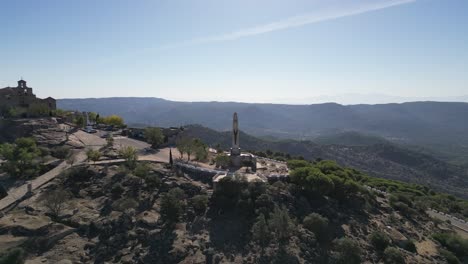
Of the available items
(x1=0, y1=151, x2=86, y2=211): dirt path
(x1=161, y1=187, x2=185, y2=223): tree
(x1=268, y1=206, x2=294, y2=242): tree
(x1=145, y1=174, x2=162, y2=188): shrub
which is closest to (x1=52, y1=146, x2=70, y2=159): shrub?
(x1=0, y1=151, x2=86, y2=211): dirt path

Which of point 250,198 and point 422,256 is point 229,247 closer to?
point 250,198

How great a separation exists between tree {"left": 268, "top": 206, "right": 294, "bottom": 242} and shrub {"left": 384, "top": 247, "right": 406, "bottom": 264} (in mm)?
8581

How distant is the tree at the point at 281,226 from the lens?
27.0m

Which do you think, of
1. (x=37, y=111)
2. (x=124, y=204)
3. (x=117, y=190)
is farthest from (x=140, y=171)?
(x=37, y=111)

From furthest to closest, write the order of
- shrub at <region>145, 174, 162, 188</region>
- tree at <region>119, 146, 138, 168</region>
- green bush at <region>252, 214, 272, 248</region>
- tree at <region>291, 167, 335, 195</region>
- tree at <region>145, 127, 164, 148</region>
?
tree at <region>145, 127, 164, 148</region>
tree at <region>119, 146, 138, 168</region>
tree at <region>291, 167, 335, 195</region>
shrub at <region>145, 174, 162, 188</region>
green bush at <region>252, 214, 272, 248</region>

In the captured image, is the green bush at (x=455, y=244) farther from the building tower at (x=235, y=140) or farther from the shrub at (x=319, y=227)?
the building tower at (x=235, y=140)

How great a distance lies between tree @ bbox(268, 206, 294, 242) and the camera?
88.5 ft

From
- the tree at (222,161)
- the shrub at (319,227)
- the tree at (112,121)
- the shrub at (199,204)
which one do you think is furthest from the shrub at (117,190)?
the tree at (112,121)

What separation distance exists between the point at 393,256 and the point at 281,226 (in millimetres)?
10222

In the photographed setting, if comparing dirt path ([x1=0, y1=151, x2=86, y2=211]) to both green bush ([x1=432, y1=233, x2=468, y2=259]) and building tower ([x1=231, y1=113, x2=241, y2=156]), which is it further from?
green bush ([x1=432, y1=233, x2=468, y2=259])

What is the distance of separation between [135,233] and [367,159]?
540 ft

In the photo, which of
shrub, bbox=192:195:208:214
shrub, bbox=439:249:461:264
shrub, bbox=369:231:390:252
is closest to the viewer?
shrub, bbox=369:231:390:252

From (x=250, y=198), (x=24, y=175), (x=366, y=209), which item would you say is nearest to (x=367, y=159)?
(x=366, y=209)

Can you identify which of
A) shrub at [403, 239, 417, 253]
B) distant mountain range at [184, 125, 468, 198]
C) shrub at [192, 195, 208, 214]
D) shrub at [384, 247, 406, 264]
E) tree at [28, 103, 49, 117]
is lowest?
distant mountain range at [184, 125, 468, 198]
